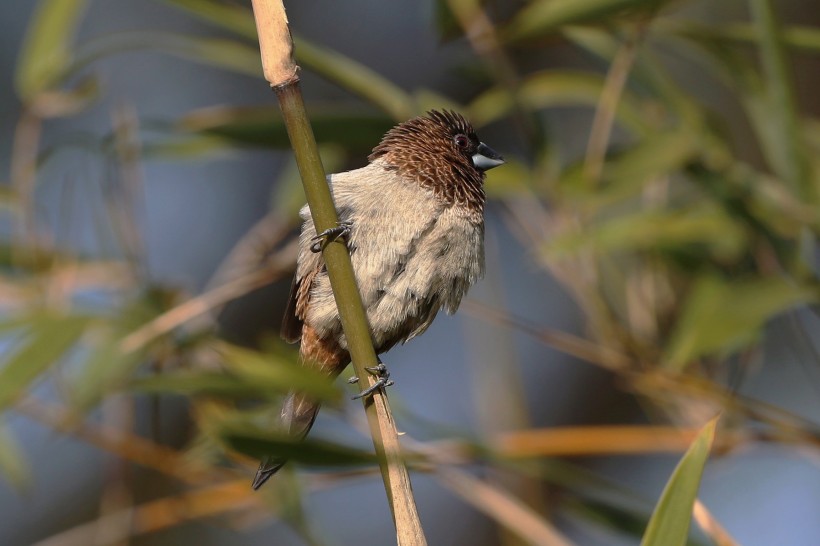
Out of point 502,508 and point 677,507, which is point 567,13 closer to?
point 502,508

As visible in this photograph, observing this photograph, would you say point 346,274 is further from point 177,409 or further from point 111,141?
point 177,409

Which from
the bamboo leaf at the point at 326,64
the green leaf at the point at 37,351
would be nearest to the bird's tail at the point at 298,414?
the green leaf at the point at 37,351

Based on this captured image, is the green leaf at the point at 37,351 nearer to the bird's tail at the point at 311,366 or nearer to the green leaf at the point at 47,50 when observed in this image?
the bird's tail at the point at 311,366

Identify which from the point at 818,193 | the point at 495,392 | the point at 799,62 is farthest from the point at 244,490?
the point at 799,62

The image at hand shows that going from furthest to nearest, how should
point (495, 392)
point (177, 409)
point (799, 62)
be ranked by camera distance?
point (177, 409) → point (799, 62) → point (495, 392)

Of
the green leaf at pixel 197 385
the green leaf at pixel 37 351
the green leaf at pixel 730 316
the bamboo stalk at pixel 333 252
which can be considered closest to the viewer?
the bamboo stalk at pixel 333 252

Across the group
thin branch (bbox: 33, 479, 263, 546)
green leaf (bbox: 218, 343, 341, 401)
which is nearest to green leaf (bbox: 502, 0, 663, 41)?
green leaf (bbox: 218, 343, 341, 401)
